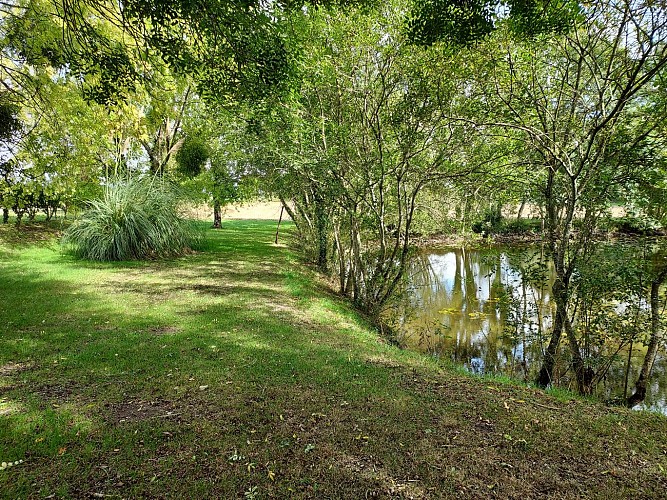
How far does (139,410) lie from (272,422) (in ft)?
3.79

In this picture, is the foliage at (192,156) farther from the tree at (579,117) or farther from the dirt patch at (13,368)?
the dirt patch at (13,368)

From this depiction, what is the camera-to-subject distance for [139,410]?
323cm

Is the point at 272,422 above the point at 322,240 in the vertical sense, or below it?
below

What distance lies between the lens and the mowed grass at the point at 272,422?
2.45 meters

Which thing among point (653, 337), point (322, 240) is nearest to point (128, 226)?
point (322, 240)

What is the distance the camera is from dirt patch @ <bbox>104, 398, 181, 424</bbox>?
3100mm

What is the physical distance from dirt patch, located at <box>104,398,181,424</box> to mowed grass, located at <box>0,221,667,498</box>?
0.02 meters

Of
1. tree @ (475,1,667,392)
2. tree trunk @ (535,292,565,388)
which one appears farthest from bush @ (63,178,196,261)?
tree trunk @ (535,292,565,388)

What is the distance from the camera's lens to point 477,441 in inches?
117

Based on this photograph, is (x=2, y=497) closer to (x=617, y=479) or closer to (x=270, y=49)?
(x=617, y=479)

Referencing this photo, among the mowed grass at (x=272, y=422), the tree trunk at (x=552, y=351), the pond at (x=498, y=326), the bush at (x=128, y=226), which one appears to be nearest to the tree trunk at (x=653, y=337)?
the pond at (x=498, y=326)

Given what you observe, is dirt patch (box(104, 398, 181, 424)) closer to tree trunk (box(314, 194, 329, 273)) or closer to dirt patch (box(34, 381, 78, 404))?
dirt patch (box(34, 381, 78, 404))

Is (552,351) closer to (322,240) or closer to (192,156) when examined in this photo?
(322,240)

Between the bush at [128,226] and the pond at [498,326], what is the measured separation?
24.5 ft
